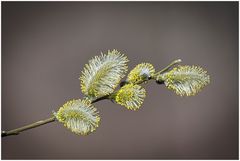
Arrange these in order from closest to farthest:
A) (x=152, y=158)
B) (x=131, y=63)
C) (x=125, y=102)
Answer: (x=125, y=102) < (x=131, y=63) < (x=152, y=158)

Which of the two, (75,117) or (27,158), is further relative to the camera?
(27,158)

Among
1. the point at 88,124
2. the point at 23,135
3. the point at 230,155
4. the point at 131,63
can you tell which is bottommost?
the point at 88,124

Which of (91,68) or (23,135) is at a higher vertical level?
(23,135)

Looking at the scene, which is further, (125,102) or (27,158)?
(27,158)

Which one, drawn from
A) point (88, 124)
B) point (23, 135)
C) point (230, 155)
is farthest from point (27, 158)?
point (88, 124)

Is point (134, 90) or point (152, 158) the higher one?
point (152, 158)

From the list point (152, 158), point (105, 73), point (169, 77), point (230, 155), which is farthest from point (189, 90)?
point (230, 155)

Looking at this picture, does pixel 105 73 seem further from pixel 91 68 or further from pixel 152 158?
pixel 152 158

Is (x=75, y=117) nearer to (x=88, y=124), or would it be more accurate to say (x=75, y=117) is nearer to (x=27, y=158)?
(x=88, y=124)

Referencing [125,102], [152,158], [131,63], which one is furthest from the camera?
[152,158]
